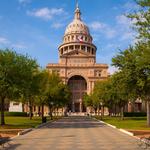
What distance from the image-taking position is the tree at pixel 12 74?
42875 millimetres

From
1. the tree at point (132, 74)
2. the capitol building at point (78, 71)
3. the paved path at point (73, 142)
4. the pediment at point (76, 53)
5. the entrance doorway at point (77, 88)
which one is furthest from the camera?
the entrance doorway at point (77, 88)

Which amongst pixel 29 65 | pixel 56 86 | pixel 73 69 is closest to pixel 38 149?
pixel 29 65

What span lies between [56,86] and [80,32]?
10641 cm

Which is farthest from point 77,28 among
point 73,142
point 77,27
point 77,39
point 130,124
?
point 73,142

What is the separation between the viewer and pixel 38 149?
20.1 m

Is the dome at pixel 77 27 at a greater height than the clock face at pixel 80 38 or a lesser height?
greater

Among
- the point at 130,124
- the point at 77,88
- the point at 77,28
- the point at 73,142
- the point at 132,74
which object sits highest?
the point at 77,28

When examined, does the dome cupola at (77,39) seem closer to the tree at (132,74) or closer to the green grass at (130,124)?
the green grass at (130,124)

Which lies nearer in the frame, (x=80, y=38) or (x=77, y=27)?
(x=80, y=38)

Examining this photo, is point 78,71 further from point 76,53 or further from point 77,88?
point 77,88

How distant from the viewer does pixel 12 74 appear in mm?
43594

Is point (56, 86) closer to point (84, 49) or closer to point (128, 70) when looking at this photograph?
point (128, 70)

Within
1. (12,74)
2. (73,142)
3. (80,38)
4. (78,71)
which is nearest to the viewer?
(73,142)

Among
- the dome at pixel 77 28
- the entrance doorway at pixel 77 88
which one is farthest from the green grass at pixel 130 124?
the dome at pixel 77 28
